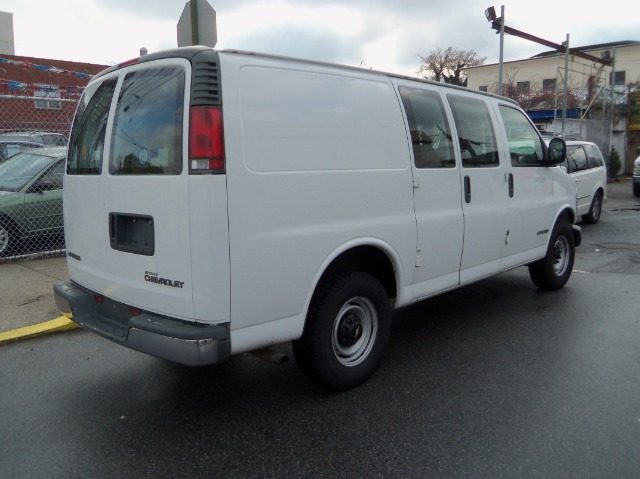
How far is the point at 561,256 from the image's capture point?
6523mm

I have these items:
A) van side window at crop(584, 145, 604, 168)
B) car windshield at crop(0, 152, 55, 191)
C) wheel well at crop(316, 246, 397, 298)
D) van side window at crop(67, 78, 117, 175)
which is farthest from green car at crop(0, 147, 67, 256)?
van side window at crop(584, 145, 604, 168)

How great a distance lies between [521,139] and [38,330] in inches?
191

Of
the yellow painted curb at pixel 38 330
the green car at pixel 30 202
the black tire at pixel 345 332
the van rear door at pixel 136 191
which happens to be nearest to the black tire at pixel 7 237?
the green car at pixel 30 202

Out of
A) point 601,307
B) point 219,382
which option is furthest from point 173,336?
point 601,307

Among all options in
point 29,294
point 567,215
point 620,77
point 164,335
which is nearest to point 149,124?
point 164,335

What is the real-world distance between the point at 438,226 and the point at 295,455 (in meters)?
2.09

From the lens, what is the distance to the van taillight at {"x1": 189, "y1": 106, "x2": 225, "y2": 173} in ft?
9.48

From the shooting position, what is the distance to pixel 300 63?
3434mm

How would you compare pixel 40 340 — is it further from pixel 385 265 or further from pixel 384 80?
pixel 384 80

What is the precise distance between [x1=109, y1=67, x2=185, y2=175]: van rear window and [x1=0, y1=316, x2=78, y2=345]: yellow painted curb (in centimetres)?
224

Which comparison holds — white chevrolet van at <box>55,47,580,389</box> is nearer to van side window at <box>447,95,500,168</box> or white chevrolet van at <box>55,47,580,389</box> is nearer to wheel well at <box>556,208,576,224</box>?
van side window at <box>447,95,500,168</box>

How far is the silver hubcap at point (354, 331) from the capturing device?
3.77m

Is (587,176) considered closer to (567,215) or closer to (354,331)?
(567,215)

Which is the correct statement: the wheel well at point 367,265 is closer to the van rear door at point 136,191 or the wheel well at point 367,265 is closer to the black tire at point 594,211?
the van rear door at point 136,191
